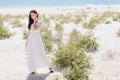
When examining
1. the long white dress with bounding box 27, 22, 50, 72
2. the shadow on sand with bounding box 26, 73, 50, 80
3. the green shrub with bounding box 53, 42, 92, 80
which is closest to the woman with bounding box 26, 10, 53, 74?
the long white dress with bounding box 27, 22, 50, 72

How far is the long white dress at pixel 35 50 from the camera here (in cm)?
730

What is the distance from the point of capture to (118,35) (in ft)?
42.9

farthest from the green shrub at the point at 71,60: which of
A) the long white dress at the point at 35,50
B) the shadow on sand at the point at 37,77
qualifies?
the long white dress at the point at 35,50

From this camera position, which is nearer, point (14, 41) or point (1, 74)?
point (1, 74)

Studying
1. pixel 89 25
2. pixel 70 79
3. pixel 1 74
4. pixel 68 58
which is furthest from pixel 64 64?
pixel 89 25

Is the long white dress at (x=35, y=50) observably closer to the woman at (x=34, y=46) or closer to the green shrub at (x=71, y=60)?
the woman at (x=34, y=46)

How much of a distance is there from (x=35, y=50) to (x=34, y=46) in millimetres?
95

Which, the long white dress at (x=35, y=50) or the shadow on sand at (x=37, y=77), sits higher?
the long white dress at (x=35, y=50)

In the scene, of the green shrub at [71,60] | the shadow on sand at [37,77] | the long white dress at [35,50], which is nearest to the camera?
the long white dress at [35,50]

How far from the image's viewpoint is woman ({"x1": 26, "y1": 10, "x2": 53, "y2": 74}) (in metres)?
7.31

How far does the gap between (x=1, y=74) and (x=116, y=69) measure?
9.52 feet

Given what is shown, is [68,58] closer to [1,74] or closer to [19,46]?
[1,74]

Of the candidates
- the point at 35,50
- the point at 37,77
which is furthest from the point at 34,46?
the point at 37,77

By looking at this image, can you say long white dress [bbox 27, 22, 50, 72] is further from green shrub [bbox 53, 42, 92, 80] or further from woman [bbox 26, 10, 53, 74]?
green shrub [bbox 53, 42, 92, 80]
